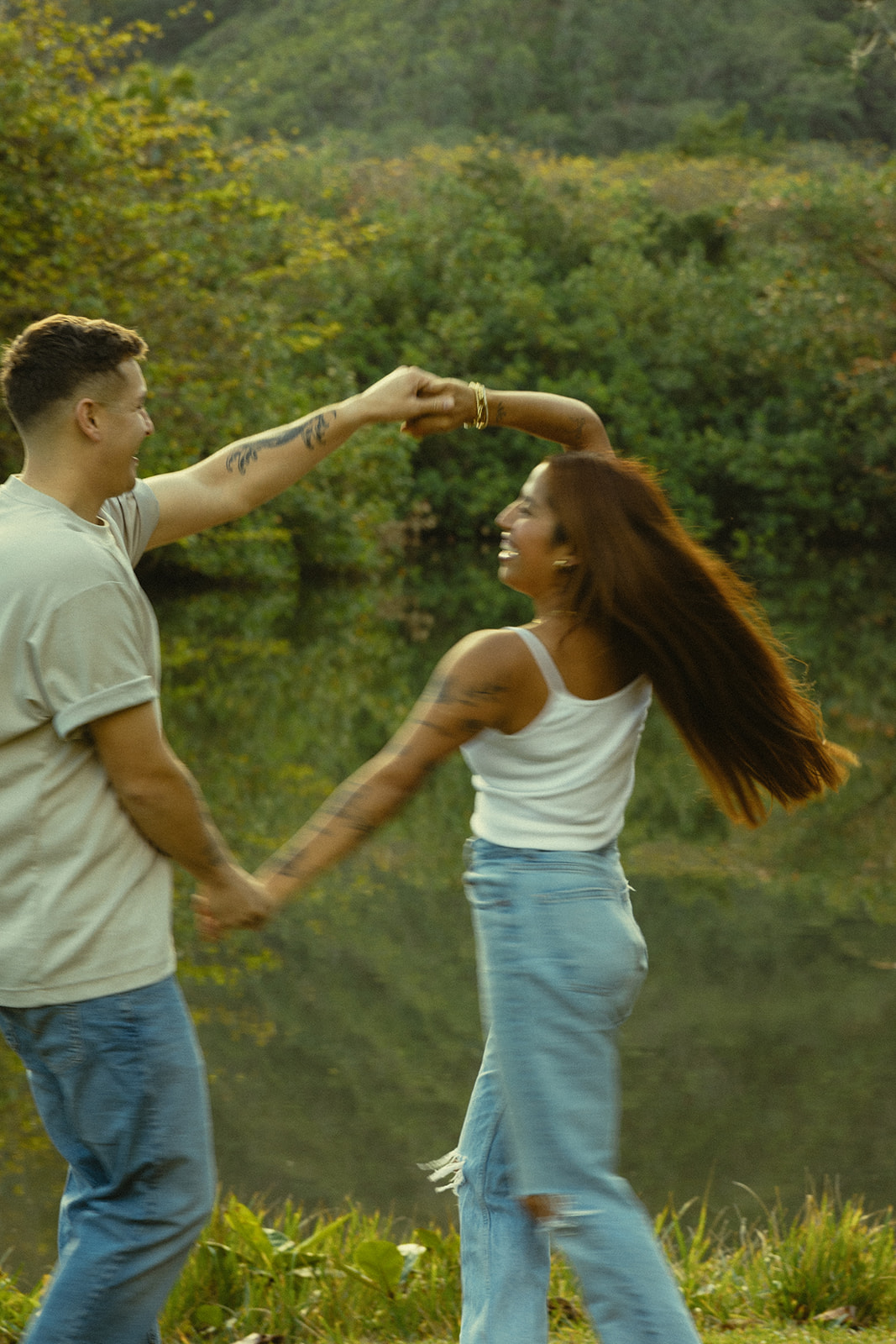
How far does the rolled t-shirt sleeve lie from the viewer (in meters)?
2.28

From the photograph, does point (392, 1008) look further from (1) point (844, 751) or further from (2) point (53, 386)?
(2) point (53, 386)

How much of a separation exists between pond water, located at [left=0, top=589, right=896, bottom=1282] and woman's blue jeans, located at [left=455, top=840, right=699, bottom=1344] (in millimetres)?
2166

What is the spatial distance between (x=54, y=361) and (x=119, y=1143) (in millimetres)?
1267

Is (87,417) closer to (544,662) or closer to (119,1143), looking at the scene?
(544,662)

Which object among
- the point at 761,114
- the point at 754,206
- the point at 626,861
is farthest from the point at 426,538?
the point at 761,114

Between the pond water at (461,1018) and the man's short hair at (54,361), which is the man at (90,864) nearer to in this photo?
the man's short hair at (54,361)

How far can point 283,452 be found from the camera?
10.9ft

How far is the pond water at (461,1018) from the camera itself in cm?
491

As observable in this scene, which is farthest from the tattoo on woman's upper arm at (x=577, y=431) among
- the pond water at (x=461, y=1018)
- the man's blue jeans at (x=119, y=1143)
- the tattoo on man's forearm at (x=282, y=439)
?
the pond water at (x=461, y=1018)

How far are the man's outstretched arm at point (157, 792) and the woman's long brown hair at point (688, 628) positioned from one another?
28.3 inches

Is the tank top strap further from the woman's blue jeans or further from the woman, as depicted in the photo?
the woman's blue jeans

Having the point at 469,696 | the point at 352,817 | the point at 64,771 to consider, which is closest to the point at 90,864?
the point at 64,771

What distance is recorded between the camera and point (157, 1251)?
2391mm

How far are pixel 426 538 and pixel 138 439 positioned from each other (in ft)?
107
